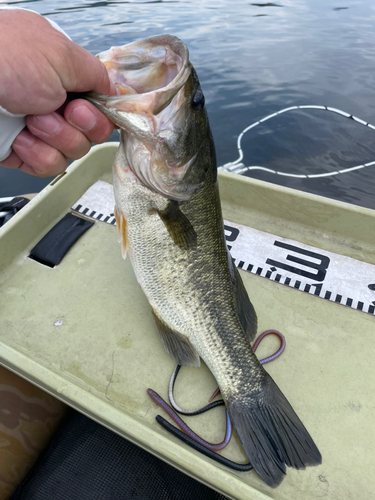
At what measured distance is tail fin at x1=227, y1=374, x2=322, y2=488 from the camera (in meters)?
1.32

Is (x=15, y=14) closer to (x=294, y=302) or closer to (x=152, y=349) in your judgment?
(x=152, y=349)

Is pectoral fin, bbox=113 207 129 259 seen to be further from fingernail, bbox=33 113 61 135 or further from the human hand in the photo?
fingernail, bbox=33 113 61 135

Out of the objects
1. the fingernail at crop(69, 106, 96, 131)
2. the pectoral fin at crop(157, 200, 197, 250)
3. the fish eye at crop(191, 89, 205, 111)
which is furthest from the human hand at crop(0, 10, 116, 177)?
the pectoral fin at crop(157, 200, 197, 250)

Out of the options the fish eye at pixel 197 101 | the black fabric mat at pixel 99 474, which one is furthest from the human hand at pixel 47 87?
the black fabric mat at pixel 99 474

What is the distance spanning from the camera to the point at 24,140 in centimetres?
121

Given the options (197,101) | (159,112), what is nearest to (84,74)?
(159,112)

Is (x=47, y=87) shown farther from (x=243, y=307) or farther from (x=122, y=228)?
(x=243, y=307)

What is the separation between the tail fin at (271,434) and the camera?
132 cm

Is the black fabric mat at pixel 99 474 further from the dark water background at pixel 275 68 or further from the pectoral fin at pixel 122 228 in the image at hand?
the dark water background at pixel 275 68

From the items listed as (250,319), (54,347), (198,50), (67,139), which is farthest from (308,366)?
(198,50)

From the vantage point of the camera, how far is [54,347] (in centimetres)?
172

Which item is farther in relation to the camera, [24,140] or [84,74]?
[24,140]

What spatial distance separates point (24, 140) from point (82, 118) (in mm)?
259

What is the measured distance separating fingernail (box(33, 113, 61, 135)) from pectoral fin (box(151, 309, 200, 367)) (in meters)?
0.97
